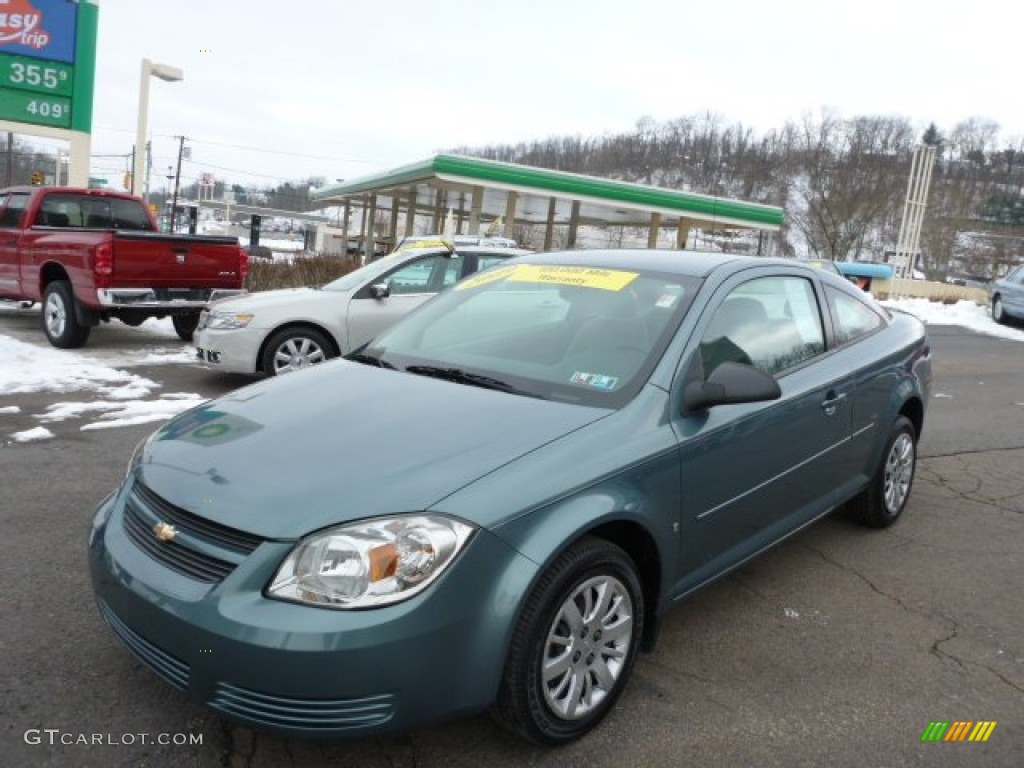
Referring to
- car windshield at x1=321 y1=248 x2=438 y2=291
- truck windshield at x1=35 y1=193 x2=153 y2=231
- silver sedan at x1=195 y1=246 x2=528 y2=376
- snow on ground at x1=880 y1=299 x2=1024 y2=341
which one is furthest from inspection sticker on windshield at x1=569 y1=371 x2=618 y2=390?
snow on ground at x1=880 y1=299 x2=1024 y2=341

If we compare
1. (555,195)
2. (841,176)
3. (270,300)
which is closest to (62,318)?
(270,300)

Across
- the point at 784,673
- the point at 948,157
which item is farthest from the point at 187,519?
the point at 948,157

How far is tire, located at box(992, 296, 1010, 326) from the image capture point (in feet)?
68.4

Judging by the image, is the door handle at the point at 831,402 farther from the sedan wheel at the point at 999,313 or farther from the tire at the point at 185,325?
the sedan wheel at the point at 999,313

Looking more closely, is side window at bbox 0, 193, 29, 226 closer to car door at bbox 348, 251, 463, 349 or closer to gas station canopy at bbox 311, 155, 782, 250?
car door at bbox 348, 251, 463, 349

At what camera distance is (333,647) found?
2092mm

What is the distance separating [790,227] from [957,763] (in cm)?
8720

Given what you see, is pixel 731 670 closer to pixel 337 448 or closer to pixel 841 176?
pixel 337 448

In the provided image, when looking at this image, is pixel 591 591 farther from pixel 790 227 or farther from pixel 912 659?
pixel 790 227

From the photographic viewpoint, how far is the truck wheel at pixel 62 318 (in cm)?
938

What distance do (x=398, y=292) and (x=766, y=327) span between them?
5183mm

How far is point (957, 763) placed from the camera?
Answer: 8.75 feet

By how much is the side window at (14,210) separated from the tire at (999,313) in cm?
2136

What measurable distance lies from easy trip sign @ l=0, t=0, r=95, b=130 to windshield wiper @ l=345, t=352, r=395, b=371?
1562 centimetres
